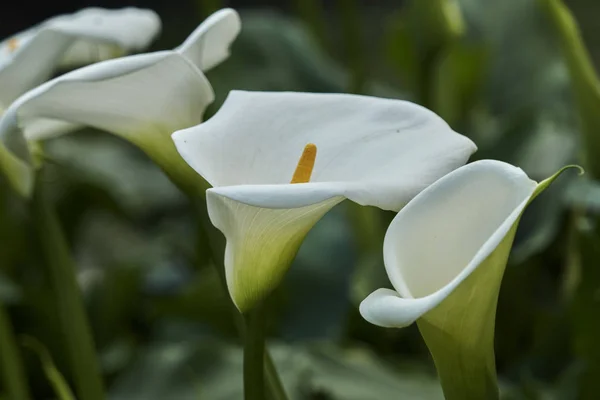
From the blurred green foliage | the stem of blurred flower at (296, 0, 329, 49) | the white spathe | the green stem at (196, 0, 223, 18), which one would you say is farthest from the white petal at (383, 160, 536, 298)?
the stem of blurred flower at (296, 0, 329, 49)

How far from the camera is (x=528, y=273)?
550mm

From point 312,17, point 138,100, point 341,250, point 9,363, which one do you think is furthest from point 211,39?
point 312,17

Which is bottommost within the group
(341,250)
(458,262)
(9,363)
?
(341,250)

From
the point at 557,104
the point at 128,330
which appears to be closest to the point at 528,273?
the point at 557,104

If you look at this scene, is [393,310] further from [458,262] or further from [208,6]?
[208,6]

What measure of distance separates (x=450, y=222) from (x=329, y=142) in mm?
47

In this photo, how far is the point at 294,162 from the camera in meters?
0.24

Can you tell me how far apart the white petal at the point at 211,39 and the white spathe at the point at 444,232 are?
0.32ft

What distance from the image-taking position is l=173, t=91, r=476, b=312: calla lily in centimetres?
20

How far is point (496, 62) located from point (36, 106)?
1.72 feet

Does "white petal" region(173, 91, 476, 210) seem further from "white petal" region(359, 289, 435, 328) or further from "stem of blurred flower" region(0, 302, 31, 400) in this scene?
"stem of blurred flower" region(0, 302, 31, 400)

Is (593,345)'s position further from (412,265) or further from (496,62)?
(496,62)

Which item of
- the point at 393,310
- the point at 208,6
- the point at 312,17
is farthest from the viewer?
the point at 312,17

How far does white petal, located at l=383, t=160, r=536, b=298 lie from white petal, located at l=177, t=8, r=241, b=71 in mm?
98
